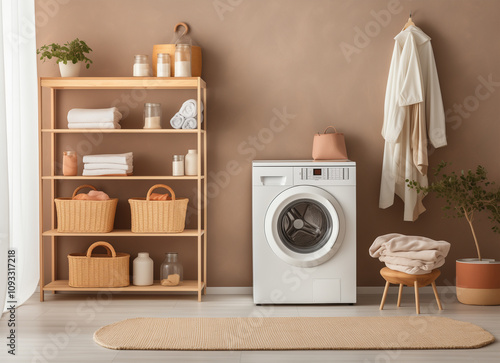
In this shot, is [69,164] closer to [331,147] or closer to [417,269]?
[331,147]

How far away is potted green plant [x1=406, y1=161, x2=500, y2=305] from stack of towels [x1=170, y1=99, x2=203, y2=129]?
4.74 feet

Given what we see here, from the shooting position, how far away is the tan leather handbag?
4.20 metres

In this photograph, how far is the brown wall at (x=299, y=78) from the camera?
4.37 metres

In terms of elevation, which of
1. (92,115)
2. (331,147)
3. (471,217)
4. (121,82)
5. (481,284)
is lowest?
(481,284)

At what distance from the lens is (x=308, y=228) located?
4070 mm

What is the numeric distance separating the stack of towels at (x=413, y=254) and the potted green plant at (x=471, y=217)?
0.40 m

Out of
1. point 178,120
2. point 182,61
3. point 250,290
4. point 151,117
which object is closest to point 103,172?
point 151,117

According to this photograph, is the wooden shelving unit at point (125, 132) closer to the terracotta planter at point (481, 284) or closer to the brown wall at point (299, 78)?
the brown wall at point (299, 78)

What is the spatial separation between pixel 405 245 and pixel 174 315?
4.67 ft

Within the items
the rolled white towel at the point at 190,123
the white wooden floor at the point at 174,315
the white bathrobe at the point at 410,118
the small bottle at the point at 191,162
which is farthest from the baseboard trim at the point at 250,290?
the rolled white towel at the point at 190,123

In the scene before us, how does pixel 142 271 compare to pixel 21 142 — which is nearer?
pixel 21 142

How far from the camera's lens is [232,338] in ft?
10.5

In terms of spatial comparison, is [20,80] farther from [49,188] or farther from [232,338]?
[232,338]

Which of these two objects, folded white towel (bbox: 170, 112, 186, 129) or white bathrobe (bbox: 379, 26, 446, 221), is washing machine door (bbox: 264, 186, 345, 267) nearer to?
white bathrobe (bbox: 379, 26, 446, 221)
